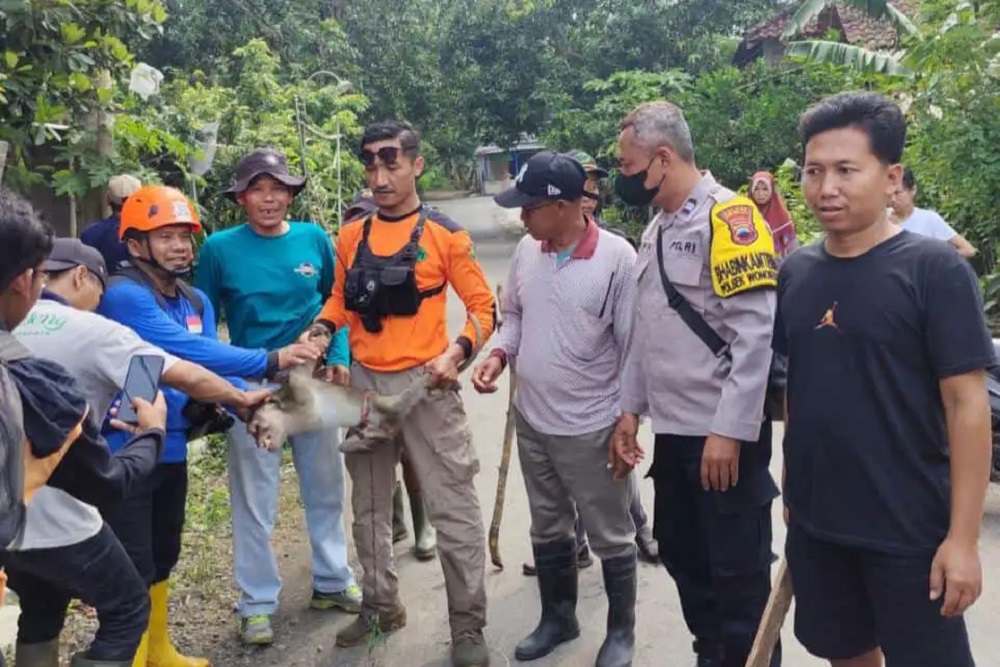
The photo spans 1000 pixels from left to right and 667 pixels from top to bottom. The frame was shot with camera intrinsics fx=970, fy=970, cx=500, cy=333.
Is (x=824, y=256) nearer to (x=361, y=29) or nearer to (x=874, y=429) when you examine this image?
(x=874, y=429)

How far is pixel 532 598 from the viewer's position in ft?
14.8

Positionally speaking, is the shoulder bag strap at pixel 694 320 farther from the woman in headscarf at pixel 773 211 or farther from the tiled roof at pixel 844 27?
the tiled roof at pixel 844 27

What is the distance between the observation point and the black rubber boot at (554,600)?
388 cm

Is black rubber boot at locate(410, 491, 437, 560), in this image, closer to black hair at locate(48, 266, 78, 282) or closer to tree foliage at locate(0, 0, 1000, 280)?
black hair at locate(48, 266, 78, 282)

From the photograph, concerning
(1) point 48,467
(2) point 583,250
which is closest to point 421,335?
(2) point 583,250

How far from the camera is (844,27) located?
21016 mm

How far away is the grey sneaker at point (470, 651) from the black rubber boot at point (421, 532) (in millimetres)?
1209

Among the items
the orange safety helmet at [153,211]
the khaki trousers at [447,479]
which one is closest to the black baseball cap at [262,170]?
the orange safety helmet at [153,211]

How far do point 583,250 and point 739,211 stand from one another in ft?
2.58

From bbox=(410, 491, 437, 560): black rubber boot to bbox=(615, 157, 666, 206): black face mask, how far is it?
232 centimetres

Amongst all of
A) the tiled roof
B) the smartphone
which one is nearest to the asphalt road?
the smartphone

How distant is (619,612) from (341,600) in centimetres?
135

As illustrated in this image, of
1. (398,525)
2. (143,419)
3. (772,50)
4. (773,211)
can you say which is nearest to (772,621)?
(143,419)

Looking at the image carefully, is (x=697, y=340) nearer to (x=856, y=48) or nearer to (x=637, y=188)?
(x=637, y=188)
